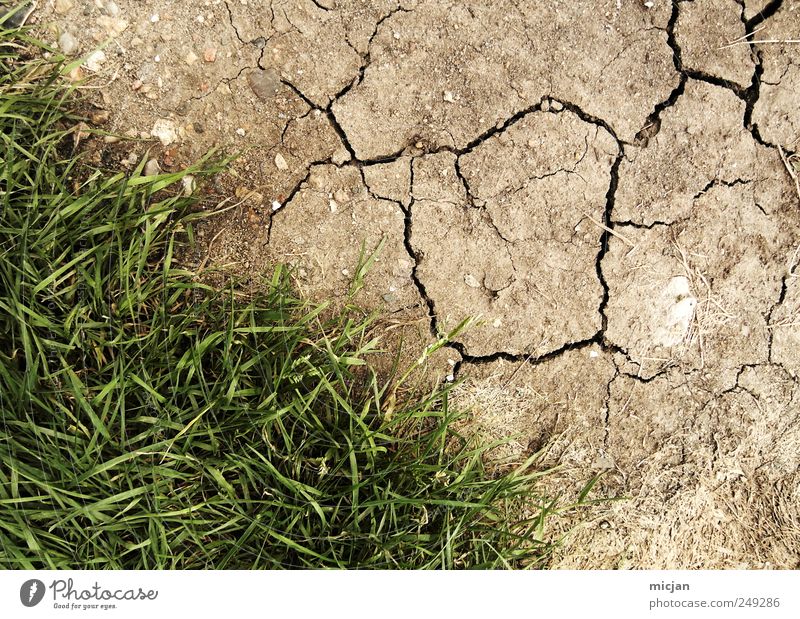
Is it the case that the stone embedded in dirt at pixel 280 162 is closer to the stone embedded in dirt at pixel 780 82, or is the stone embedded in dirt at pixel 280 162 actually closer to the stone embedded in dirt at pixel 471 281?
the stone embedded in dirt at pixel 471 281

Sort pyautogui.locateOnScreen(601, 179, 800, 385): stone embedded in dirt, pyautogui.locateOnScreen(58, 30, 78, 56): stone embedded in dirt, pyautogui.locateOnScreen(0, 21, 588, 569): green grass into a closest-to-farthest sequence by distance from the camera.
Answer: pyautogui.locateOnScreen(0, 21, 588, 569): green grass, pyautogui.locateOnScreen(58, 30, 78, 56): stone embedded in dirt, pyautogui.locateOnScreen(601, 179, 800, 385): stone embedded in dirt

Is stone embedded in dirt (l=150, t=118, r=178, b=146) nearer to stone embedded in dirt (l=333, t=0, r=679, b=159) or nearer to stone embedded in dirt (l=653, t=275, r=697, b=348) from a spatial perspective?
stone embedded in dirt (l=333, t=0, r=679, b=159)

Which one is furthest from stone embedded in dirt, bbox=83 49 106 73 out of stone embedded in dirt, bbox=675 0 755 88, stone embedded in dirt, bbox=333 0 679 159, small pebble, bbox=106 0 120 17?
stone embedded in dirt, bbox=675 0 755 88

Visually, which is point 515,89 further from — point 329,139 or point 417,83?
point 329,139

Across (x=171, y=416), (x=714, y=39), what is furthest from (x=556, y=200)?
(x=171, y=416)

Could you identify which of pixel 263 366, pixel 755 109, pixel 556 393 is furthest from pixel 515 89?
pixel 263 366

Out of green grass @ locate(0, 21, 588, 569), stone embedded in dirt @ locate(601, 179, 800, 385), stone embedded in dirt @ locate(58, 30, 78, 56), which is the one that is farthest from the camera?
stone embedded in dirt @ locate(601, 179, 800, 385)
